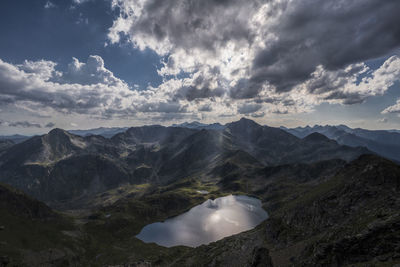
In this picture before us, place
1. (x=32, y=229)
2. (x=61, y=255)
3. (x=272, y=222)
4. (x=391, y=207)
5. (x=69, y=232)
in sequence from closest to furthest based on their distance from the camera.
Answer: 1. (x=391, y=207)
2. (x=272, y=222)
3. (x=61, y=255)
4. (x=32, y=229)
5. (x=69, y=232)

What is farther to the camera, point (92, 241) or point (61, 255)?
point (92, 241)

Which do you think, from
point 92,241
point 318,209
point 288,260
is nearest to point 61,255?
point 92,241

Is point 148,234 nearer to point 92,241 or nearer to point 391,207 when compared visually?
point 92,241

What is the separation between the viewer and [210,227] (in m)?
190

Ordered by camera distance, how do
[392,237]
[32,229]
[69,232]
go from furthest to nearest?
[69,232] → [32,229] → [392,237]

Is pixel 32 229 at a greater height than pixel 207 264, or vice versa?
pixel 207 264

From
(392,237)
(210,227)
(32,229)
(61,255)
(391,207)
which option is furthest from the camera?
(210,227)

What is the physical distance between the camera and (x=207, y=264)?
85.9 meters

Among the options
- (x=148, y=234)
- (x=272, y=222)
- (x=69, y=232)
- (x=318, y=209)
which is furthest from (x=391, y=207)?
(x=69, y=232)

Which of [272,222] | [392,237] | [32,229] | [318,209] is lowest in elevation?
[32,229]

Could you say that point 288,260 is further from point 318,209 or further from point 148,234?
point 148,234

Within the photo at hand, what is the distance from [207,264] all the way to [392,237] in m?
70.6

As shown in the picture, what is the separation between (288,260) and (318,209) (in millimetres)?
31360

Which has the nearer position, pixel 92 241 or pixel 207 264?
pixel 207 264
